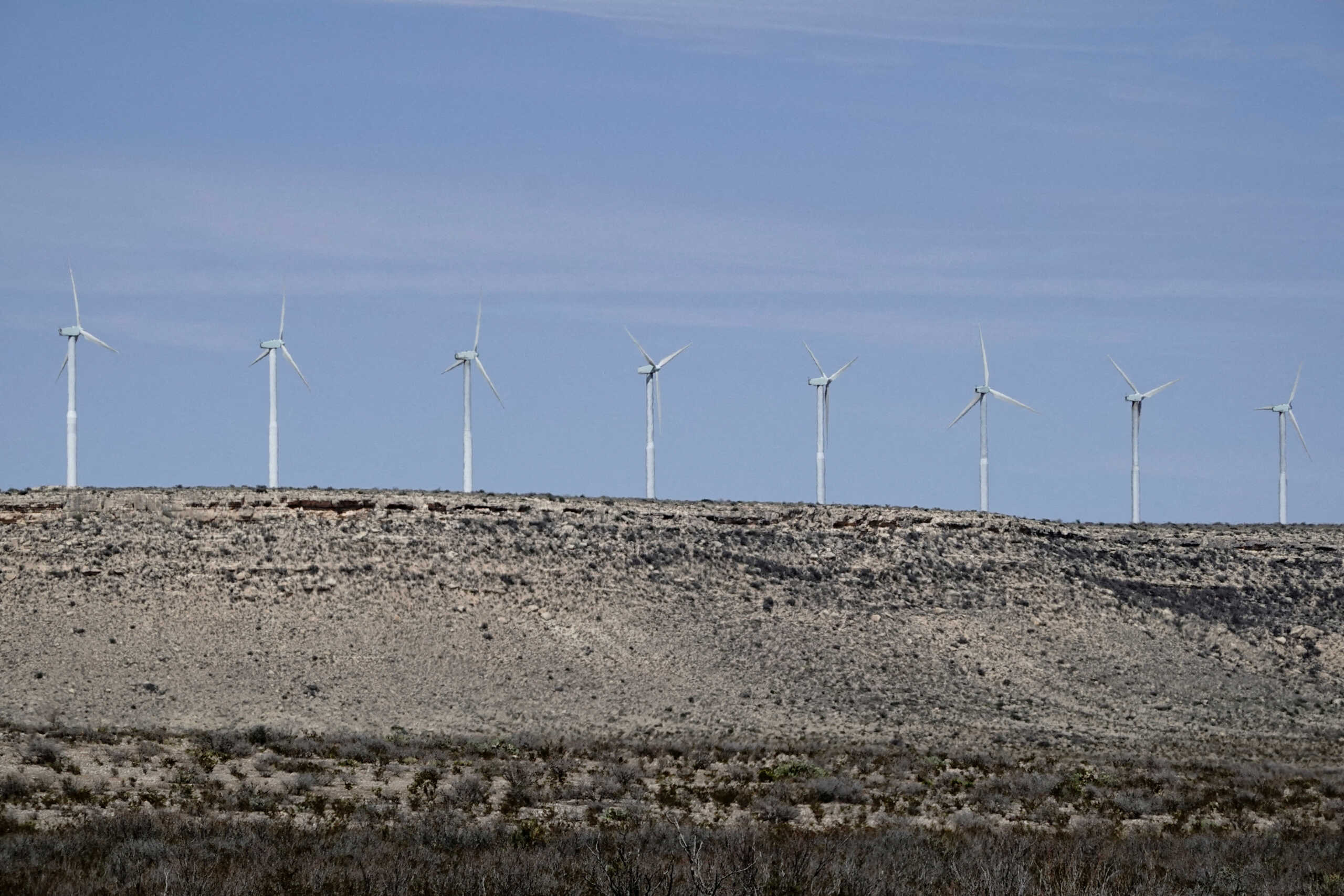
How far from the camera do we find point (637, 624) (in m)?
62.6

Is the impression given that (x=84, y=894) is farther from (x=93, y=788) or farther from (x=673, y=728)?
(x=673, y=728)

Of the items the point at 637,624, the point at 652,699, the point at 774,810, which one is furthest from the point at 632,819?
the point at 637,624

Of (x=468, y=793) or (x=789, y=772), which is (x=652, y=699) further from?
(x=468, y=793)

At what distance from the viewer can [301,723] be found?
49.6m

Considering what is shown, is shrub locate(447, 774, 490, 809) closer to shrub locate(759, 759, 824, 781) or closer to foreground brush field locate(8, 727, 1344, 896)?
foreground brush field locate(8, 727, 1344, 896)

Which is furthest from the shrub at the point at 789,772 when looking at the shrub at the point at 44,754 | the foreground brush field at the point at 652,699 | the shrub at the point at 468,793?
the shrub at the point at 44,754

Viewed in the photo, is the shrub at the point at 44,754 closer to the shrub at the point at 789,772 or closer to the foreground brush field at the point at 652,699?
the foreground brush field at the point at 652,699

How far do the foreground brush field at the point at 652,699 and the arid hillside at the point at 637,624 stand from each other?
0.17m

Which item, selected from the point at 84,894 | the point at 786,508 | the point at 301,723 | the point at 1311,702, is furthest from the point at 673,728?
the point at 84,894

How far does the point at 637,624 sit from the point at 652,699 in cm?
661

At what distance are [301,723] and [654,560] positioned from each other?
20.8 metres

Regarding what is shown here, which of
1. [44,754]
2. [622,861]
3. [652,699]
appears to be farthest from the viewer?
[652,699]

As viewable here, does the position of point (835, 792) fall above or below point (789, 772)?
above

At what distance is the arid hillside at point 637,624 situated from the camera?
2112 inches
